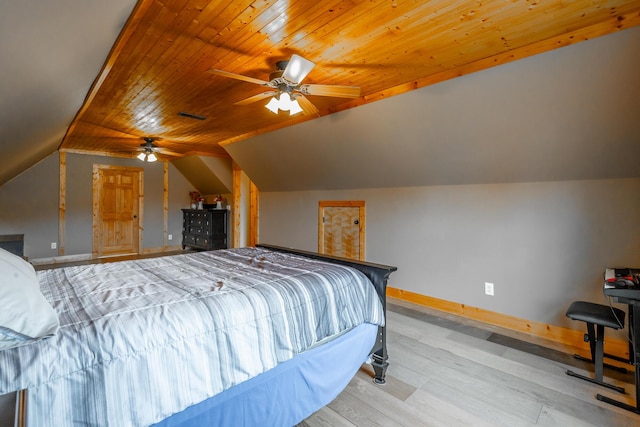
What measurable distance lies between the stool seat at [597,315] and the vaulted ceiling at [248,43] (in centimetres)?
190

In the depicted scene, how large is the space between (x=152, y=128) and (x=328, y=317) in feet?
14.0

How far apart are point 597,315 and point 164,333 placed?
279 centimetres

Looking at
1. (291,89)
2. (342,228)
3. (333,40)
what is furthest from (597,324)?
(342,228)

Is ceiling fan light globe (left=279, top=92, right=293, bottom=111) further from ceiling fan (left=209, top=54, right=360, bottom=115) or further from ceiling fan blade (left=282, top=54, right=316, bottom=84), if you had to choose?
ceiling fan blade (left=282, top=54, right=316, bottom=84)

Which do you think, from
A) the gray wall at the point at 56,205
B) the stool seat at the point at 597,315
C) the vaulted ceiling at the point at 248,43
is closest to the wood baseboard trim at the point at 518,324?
the stool seat at the point at 597,315

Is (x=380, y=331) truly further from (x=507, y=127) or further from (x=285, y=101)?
(x=507, y=127)

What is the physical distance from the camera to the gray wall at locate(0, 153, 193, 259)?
5691mm

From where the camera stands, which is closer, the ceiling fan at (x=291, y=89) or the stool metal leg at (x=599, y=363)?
the stool metal leg at (x=599, y=363)

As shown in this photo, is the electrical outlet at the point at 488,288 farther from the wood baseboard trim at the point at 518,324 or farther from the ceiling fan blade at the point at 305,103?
the ceiling fan blade at the point at 305,103

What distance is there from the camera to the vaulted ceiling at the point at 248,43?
179cm

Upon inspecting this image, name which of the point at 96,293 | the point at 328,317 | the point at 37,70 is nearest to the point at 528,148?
the point at 328,317

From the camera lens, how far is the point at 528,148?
2797mm

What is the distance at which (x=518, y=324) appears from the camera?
3094mm

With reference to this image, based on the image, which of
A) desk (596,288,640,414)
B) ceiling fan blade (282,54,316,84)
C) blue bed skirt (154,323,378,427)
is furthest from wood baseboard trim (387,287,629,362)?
ceiling fan blade (282,54,316,84)
